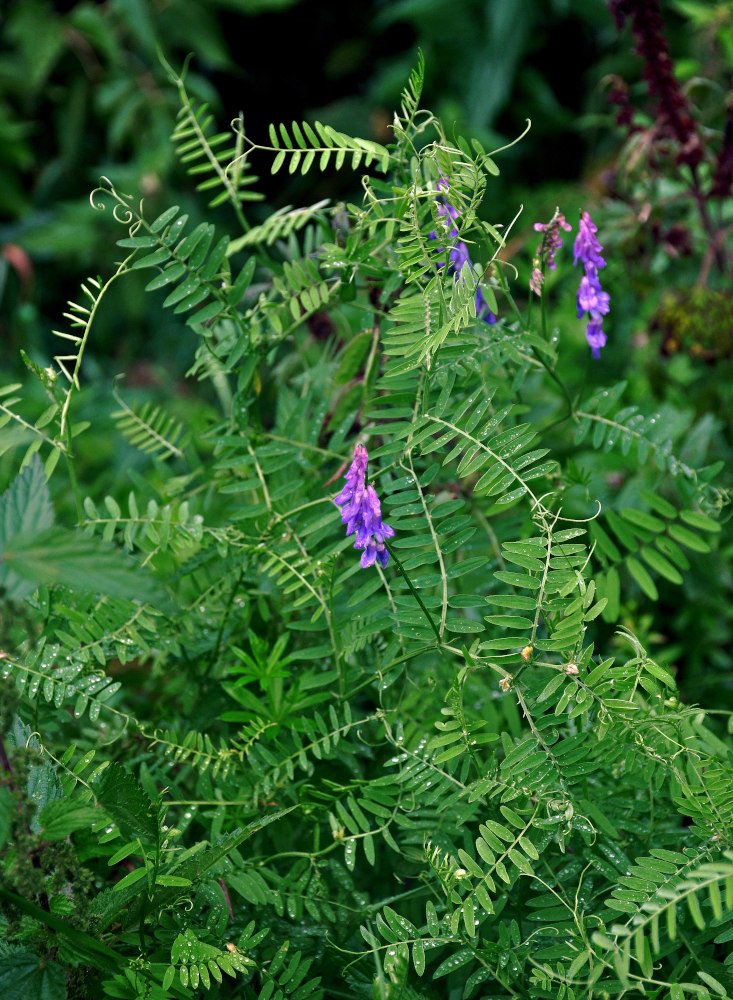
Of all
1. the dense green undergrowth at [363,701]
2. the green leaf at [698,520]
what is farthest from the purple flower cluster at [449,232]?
the green leaf at [698,520]

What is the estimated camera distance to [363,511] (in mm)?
645

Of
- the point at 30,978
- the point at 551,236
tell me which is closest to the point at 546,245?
the point at 551,236

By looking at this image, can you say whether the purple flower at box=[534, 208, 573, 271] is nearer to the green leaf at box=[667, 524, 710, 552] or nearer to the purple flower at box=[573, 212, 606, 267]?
the purple flower at box=[573, 212, 606, 267]

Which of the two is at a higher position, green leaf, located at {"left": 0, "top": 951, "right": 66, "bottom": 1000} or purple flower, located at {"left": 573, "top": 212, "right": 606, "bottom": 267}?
purple flower, located at {"left": 573, "top": 212, "right": 606, "bottom": 267}

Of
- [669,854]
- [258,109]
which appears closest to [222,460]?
[669,854]

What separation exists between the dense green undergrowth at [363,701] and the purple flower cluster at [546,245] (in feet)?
0.09

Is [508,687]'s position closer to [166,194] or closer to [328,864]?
[328,864]

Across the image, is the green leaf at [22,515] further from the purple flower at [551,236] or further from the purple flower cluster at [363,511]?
the purple flower at [551,236]

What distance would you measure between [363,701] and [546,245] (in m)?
0.49

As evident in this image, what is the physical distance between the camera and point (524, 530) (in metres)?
0.80

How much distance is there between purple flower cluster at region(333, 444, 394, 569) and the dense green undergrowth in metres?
0.02

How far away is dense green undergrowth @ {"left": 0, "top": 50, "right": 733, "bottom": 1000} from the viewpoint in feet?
1.93

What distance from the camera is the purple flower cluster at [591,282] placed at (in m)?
0.77

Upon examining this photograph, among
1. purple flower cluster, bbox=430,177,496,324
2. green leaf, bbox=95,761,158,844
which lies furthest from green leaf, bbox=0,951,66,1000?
purple flower cluster, bbox=430,177,496,324
